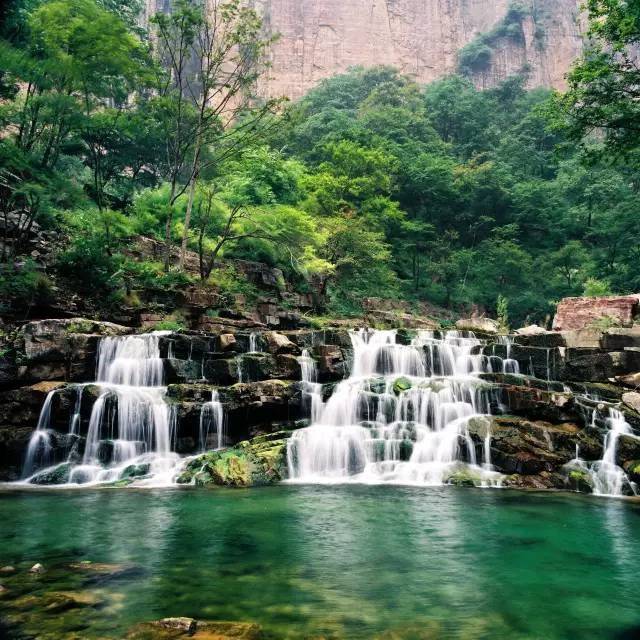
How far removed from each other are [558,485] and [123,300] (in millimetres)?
Result: 14586

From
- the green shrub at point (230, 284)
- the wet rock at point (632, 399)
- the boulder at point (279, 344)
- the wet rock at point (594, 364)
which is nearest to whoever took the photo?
the wet rock at point (632, 399)

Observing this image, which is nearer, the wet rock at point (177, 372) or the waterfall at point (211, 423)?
the waterfall at point (211, 423)

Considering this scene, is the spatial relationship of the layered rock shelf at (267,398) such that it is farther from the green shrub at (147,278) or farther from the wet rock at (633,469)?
the green shrub at (147,278)

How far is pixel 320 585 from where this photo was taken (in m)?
5.09

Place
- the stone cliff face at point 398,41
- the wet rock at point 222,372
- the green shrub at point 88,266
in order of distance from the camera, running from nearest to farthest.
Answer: the wet rock at point 222,372 < the green shrub at point 88,266 < the stone cliff face at point 398,41

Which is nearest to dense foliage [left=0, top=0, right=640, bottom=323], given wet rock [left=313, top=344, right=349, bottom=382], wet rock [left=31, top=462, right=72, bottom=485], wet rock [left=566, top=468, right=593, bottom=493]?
wet rock [left=31, top=462, right=72, bottom=485]

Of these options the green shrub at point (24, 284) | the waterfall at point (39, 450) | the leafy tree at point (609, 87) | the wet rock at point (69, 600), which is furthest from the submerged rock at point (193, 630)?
the leafy tree at point (609, 87)

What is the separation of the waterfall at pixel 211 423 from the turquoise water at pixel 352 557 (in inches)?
114

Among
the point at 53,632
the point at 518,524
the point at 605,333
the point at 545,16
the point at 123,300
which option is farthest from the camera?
the point at 545,16

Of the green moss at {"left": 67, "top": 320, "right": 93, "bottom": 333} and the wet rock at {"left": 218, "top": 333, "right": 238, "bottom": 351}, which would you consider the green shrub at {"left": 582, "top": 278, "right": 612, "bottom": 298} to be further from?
the green moss at {"left": 67, "top": 320, "right": 93, "bottom": 333}

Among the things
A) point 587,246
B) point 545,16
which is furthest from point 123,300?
point 545,16

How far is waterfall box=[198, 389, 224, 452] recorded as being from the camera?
13080mm

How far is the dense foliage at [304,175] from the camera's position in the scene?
1730 centimetres

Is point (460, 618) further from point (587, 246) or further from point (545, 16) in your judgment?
point (545, 16)
